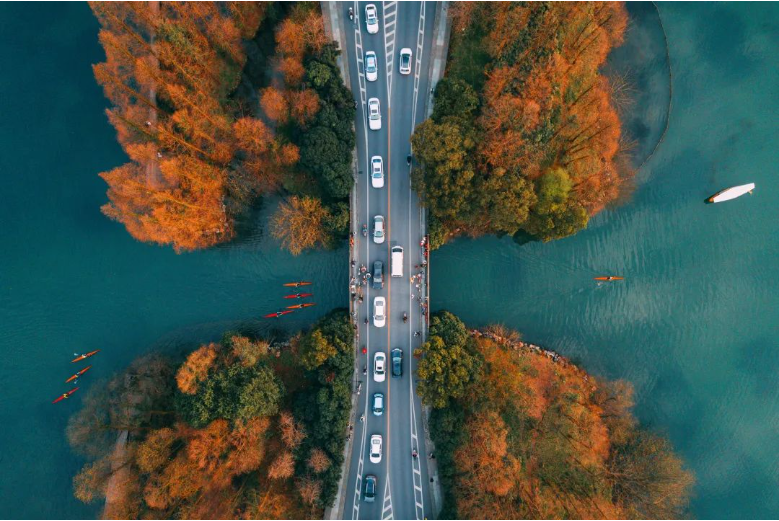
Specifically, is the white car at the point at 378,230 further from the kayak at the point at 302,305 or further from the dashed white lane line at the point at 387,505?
the dashed white lane line at the point at 387,505

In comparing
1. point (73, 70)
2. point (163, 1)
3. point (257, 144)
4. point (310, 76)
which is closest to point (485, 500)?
point (257, 144)

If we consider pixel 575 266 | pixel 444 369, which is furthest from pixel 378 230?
pixel 575 266

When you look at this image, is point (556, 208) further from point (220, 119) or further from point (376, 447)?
point (220, 119)

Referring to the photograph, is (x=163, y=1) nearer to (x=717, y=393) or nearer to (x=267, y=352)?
(x=267, y=352)

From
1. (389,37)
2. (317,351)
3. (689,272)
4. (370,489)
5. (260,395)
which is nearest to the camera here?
(260,395)

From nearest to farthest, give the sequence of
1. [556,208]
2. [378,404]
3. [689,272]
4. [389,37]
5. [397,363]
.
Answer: [556,208] < [378,404] < [397,363] < [389,37] < [689,272]

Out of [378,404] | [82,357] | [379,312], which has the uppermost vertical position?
[379,312]
